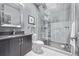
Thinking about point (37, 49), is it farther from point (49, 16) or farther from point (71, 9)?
point (71, 9)

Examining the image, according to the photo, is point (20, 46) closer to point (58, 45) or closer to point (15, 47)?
point (15, 47)

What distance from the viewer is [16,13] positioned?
6.30ft

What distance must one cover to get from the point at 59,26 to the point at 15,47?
1.68 meters

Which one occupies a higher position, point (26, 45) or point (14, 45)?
point (14, 45)

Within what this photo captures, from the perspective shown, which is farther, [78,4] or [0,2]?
[78,4]

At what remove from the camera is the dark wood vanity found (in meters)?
1.25

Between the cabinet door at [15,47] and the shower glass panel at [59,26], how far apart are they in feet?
4.08

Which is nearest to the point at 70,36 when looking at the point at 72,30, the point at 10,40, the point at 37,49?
the point at 72,30

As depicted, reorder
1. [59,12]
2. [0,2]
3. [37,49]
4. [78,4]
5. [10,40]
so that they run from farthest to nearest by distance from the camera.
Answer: [59,12] → [37,49] → [78,4] → [0,2] → [10,40]

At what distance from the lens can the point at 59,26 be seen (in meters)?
2.34

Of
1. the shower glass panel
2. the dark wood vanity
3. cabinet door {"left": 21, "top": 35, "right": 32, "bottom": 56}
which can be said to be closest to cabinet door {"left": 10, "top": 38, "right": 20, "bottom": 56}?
the dark wood vanity

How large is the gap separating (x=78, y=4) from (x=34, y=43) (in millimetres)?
1787

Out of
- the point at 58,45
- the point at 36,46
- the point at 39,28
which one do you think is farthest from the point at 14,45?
the point at 58,45

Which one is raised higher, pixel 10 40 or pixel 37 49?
pixel 10 40
